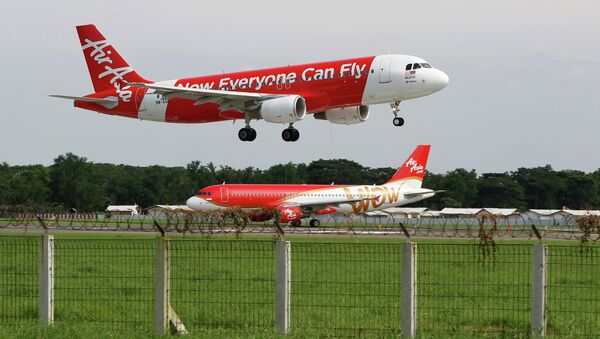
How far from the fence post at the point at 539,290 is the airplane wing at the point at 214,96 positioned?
92.2 feet

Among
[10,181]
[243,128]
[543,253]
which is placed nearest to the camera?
[543,253]

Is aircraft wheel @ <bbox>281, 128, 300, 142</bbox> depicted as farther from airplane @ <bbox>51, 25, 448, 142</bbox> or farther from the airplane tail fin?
the airplane tail fin

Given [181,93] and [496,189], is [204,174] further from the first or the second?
[181,93]

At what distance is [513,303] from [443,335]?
17.9 ft

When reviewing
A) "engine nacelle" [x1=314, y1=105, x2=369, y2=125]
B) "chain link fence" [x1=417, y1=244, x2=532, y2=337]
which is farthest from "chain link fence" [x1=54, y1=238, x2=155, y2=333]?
"engine nacelle" [x1=314, y1=105, x2=369, y2=125]

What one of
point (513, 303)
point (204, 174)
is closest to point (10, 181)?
point (204, 174)

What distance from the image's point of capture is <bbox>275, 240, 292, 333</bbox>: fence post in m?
14.9

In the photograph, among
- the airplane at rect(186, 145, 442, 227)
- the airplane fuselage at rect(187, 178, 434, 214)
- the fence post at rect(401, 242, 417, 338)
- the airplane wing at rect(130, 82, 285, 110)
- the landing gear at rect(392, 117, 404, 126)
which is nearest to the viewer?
the fence post at rect(401, 242, 417, 338)

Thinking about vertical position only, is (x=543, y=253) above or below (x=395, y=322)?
above

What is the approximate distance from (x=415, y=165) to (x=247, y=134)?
1877 inches

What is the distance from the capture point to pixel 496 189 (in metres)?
127

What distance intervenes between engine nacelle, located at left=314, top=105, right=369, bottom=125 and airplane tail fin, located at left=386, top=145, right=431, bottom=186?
43767 mm

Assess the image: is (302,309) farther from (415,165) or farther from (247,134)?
(415,165)

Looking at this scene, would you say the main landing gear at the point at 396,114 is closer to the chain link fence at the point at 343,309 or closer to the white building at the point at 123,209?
the chain link fence at the point at 343,309
